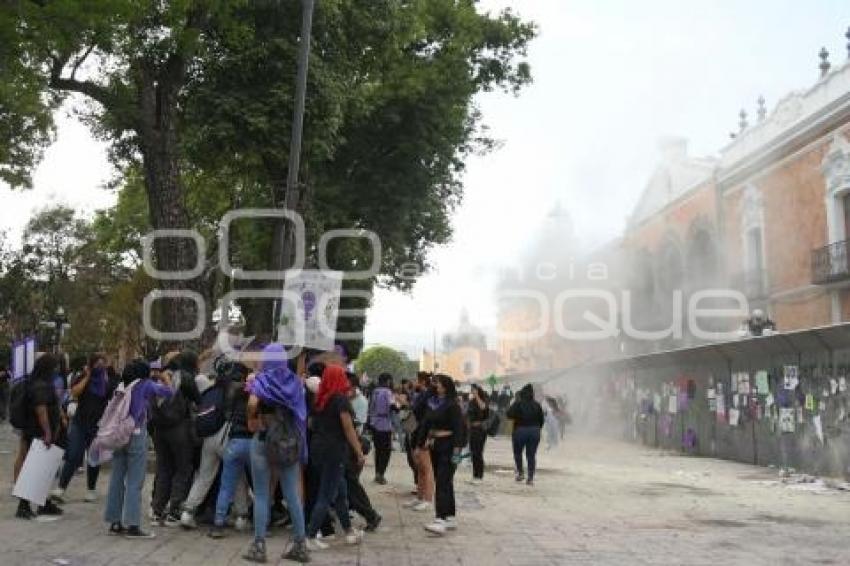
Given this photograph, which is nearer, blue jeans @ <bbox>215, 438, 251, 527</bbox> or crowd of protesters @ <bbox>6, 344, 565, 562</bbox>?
crowd of protesters @ <bbox>6, 344, 565, 562</bbox>

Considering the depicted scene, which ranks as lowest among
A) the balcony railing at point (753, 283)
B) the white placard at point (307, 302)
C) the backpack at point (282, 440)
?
the backpack at point (282, 440)

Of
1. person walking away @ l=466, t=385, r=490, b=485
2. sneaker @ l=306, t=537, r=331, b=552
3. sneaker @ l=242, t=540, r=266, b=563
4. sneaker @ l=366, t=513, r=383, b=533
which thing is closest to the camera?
sneaker @ l=242, t=540, r=266, b=563

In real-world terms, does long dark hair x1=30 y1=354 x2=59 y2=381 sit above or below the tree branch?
below

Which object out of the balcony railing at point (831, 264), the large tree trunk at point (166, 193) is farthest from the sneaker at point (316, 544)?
the balcony railing at point (831, 264)

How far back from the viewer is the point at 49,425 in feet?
25.4

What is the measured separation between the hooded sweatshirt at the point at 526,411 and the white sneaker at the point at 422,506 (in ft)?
9.87

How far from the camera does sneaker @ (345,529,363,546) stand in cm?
725

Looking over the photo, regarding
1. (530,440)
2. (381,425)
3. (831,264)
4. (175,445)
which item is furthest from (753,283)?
(175,445)

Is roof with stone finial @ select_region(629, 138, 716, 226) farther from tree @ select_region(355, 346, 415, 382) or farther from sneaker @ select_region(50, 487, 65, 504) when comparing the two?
tree @ select_region(355, 346, 415, 382)

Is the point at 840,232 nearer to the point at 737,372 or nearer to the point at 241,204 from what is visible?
the point at 737,372

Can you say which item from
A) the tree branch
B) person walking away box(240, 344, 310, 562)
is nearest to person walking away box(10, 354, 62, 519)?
person walking away box(240, 344, 310, 562)

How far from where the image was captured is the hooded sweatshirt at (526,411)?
1241cm

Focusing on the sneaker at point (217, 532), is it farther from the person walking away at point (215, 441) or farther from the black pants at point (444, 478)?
the black pants at point (444, 478)

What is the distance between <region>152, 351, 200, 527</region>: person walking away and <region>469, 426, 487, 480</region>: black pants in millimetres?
5754
